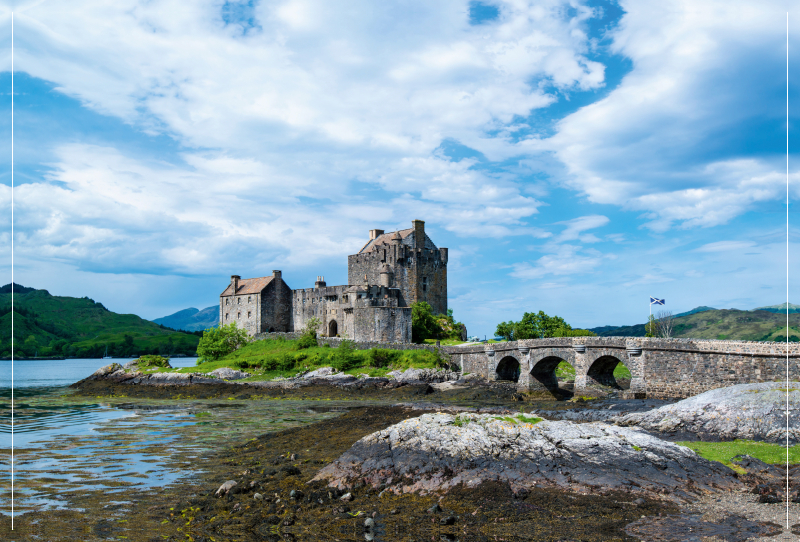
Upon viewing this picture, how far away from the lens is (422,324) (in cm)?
A: 6544

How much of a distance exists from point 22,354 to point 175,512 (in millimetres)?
193281

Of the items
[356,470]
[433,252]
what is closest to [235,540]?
[356,470]

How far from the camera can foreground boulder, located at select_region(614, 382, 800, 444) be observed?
17922 millimetres

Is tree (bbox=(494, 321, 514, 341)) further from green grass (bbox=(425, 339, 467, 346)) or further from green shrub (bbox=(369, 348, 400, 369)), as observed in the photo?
green shrub (bbox=(369, 348, 400, 369))

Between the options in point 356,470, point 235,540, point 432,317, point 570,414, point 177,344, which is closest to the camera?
point 235,540

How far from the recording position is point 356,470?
45.5ft

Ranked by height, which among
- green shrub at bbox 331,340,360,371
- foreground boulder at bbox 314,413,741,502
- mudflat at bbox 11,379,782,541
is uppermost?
green shrub at bbox 331,340,360,371

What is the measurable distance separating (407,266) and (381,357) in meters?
18.5

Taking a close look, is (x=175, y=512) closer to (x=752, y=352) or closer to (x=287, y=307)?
(x=752, y=352)

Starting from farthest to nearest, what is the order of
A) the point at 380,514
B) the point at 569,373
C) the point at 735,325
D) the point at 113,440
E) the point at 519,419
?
the point at 735,325
the point at 569,373
the point at 113,440
the point at 519,419
the point at 380,514

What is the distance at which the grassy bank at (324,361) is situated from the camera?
168 ft

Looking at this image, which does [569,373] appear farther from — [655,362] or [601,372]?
[655,362]

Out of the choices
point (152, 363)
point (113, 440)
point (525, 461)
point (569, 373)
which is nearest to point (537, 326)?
point (569, 373)

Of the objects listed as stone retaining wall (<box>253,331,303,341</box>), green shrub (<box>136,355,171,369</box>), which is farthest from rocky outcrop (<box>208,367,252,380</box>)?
green shrub (<box>136,355,171,369</box>)
